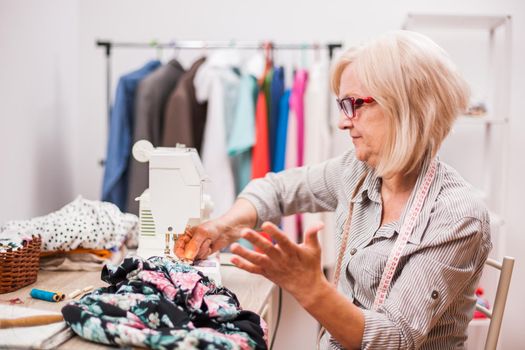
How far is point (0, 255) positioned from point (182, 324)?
62cm

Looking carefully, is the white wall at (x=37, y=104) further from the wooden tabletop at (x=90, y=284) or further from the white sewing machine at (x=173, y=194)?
the white sewing machine at (x=173, y=194)

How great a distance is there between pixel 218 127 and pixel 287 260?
174 centimetres

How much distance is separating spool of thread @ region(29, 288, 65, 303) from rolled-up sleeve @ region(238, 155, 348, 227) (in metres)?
0.64

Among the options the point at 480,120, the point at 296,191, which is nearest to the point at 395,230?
the point at 296,191

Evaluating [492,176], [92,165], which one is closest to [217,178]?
[92,165]

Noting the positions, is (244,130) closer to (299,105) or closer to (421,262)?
(299,105)

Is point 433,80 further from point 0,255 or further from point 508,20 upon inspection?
point 508,20

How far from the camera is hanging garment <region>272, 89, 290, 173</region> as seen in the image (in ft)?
9.04

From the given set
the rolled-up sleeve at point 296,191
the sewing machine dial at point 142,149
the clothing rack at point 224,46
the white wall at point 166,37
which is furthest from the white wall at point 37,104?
the rolled-up sleeve at point 296,191

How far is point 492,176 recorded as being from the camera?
3094 mm

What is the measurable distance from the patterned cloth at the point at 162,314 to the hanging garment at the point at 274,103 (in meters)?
1.59

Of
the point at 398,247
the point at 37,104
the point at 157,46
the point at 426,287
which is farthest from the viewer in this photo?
the point at 157,46

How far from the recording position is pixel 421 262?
48.6 inches

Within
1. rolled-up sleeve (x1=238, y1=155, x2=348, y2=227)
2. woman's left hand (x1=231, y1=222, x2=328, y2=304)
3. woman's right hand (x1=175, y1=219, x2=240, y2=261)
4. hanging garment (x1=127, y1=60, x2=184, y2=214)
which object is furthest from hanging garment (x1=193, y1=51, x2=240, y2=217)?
woman's left hand (x1=231, y1=222, x2=328, y2=304)
